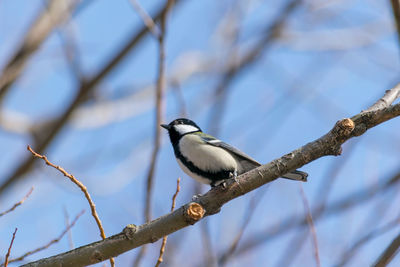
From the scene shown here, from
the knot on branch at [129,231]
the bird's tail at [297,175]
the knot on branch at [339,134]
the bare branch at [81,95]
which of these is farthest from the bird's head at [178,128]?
the knot on branch at [339,134]

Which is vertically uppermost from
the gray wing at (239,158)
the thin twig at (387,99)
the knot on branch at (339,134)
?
the gray wing at (239,158)

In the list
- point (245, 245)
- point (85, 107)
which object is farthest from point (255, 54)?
point (245, 245)

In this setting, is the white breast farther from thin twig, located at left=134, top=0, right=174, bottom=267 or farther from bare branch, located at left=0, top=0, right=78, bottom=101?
bare branch, located at left=0, top=0, right=78, bottom=101

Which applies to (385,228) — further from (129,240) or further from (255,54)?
(255,54)

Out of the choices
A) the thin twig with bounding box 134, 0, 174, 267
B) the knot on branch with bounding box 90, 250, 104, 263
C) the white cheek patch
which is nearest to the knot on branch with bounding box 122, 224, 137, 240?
the knot on branch with bounding box 90, 250, 104, 263

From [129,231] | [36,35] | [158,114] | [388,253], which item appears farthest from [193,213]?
[36,35]

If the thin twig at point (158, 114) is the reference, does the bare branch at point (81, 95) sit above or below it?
above

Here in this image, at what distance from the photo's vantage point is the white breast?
397 centimetres

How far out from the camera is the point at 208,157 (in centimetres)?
399

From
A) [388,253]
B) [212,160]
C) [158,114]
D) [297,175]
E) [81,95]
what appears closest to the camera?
[388,253]

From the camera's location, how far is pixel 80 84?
557 centimetres

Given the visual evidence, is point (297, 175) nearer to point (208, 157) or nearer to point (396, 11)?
point (208, 157)

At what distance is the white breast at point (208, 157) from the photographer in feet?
13.0

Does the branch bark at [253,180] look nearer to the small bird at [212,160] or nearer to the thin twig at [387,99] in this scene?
the thin twig at [387,99]
